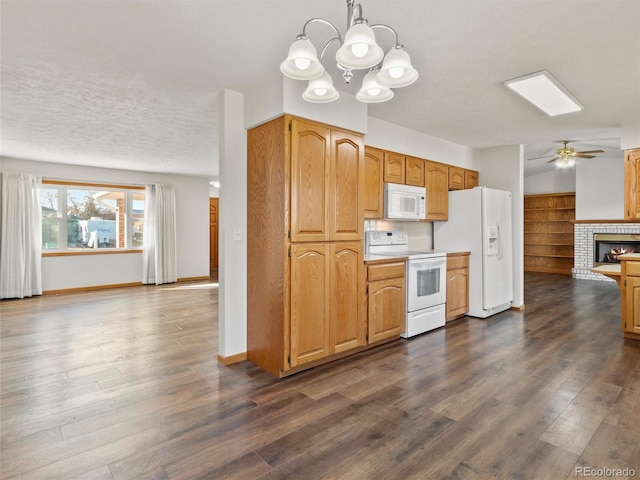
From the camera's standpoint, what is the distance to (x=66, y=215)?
22.1ft

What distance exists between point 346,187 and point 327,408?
1.85 meters

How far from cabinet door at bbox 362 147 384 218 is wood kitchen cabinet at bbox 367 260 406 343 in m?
0.62

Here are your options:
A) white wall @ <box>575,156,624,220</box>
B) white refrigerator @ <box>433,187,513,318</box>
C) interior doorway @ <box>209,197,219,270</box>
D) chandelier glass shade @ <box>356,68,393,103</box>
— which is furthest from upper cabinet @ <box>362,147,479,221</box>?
interior doorway @ <box>209,197,219,270</box>

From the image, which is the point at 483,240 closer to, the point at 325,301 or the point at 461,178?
the point at 461,178

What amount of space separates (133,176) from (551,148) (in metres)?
7.90

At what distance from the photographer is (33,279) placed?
20.5ft

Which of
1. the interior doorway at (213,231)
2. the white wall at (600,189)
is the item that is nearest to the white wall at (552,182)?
the white wall at (600,189)

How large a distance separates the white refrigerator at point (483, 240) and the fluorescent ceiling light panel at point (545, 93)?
4.23 feet

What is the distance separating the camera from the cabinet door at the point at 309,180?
287cm

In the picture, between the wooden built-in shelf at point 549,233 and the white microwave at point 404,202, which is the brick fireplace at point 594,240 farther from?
the white microwave at point 404,202

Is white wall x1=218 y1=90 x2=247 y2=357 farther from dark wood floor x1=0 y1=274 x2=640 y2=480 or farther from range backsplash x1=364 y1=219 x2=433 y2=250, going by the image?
range backsplash x1=364 y1=219 x2=433 y2=250

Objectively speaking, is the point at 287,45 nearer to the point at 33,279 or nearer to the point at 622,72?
the point at 622,72

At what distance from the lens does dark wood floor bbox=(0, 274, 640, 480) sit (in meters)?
1.84

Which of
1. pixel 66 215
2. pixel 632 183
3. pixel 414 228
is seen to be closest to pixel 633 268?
pixel 632 183
